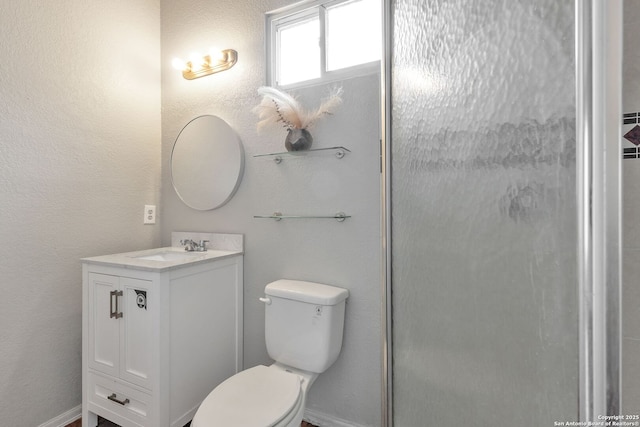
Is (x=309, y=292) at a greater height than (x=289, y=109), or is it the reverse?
(x=289, y=109)

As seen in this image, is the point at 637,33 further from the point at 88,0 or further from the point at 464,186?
the point at 88,0

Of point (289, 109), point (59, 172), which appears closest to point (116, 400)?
point (59, 172)

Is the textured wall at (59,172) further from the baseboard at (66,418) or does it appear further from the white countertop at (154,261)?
the white countertop at (154,261)

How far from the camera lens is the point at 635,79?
0.89m

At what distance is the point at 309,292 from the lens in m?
1.35

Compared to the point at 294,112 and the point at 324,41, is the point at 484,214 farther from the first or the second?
the point at 324,41

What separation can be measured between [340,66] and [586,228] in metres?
1.37

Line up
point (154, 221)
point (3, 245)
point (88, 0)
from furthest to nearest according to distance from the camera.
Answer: point (154, 221) → point (88, 0) → point (3, 245)

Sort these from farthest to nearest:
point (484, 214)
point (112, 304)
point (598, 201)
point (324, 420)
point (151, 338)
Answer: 1. point (324, 420)
2. point (112, 304)
3. point (151, 338)
4. point (484, 214)
5. point (598, 201)

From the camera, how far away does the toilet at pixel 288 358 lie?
102 cm

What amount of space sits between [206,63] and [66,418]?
2021 mm

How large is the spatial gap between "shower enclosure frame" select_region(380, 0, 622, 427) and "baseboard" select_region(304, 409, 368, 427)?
127 cm

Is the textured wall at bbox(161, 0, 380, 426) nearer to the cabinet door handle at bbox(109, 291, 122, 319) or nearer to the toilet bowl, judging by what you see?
the toilet bowl

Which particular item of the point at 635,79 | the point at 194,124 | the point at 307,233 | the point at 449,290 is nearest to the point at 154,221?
the point at 194,124
